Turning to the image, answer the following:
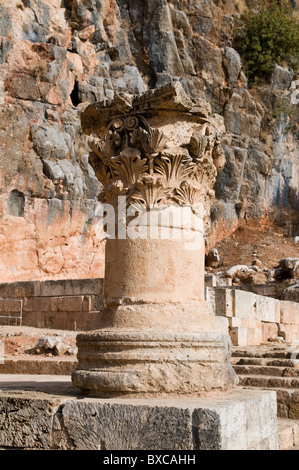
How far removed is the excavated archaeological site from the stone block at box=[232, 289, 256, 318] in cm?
4

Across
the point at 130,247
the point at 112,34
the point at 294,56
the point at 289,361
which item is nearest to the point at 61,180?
the point at 112,34

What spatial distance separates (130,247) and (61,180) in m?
16.9

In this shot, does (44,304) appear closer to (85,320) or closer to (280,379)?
(85,320)

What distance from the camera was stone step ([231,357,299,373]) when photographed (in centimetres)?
763

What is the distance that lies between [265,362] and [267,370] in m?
0.51

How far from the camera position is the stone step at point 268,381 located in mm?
6566

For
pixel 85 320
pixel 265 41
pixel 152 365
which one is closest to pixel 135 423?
pixel 152 365

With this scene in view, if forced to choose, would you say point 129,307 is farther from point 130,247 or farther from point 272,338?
point 272,338

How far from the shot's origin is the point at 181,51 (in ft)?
101

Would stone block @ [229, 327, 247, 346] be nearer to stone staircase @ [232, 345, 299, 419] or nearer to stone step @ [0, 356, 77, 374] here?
stone staircase @ [232, 345, 299, 419]

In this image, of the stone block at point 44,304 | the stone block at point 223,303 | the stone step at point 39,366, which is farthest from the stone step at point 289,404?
the stone block at point 44,304

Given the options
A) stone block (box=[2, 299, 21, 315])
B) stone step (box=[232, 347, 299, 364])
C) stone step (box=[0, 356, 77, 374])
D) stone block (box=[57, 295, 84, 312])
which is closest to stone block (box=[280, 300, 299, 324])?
stone block (box=[57, 295, 84, 312])

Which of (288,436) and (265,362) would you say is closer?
(288,436)

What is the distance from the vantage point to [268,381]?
675cm
